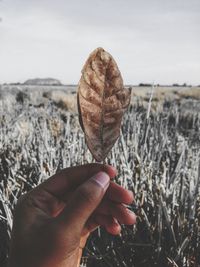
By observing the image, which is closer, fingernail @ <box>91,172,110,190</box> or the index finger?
fingernail @ <box>91,172,110,190</box>

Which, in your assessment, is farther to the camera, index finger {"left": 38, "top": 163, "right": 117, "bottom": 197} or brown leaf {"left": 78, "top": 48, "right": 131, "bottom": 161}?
index finger {"left": 38, "top": 163, "right": 117, "bottom": 197}

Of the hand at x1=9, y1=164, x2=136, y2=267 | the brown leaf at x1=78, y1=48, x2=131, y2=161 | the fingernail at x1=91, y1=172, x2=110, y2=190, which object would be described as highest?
the brown leaf at x1=78, y1=48, x2=131, y2=161

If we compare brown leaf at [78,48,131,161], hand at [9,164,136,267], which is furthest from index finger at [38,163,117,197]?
Answer: brown leaf at [78,48,131,161]

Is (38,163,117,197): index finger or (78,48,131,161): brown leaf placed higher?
(78,48,131,161): brown leaf

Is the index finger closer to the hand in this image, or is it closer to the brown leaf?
the hand

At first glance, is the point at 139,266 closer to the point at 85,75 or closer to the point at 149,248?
the point at 149,248

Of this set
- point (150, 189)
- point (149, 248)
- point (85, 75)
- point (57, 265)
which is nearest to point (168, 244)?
point (149, 248)

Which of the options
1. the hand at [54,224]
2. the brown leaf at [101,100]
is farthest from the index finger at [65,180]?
the brown leaf at [101,100]
